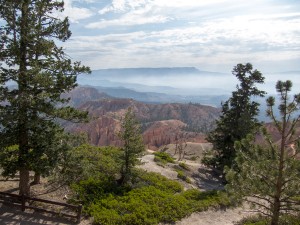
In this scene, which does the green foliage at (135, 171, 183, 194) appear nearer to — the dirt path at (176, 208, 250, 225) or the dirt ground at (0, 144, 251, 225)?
the dirt ground at (0, 144, 251, 225)

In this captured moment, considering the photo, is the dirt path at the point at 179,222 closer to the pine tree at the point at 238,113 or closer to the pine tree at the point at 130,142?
the pine tree at the point at 238,113

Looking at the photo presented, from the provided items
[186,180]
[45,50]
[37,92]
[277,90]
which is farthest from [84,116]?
[186,180]

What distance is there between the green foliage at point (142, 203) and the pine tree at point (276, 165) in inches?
219

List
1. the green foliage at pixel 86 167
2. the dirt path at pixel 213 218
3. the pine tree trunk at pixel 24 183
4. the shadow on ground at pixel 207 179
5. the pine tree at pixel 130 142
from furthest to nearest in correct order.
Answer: the shadow on ground at pixel 207 179, the pine tree at pixel 130 142, the dirt path at pixel 213 218, the pine tree trunk at pixel 24 183, the green foliage at pixel 86 167

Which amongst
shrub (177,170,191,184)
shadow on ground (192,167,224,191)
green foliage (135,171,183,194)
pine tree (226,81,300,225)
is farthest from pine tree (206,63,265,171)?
pine tree (226,81,300,225)

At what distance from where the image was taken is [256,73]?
31.5m

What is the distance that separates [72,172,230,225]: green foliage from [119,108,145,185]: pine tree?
1.47m

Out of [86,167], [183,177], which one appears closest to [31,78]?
[86,167]

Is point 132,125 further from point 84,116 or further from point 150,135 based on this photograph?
point 150,135

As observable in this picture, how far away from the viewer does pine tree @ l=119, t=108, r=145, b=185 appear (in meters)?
23.0

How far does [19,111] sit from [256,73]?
2507cm

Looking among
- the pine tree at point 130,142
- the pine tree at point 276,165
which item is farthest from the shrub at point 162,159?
the pine tree at point 276,165

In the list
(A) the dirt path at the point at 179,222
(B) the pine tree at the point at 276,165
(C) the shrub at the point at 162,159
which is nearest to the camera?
(B) the pine tree at the point at 276,165

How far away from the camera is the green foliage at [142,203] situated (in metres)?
18.1
